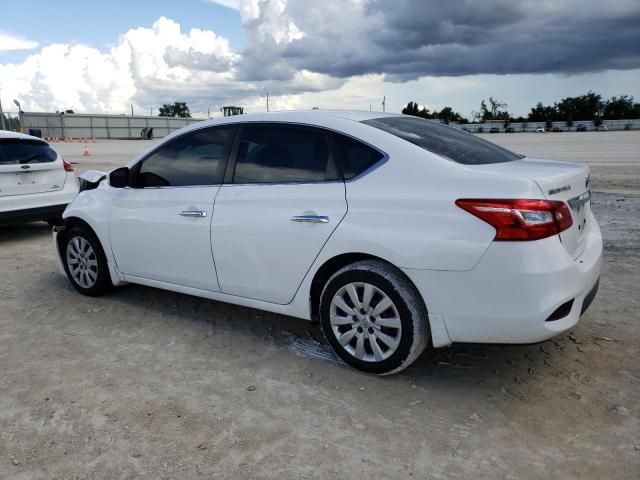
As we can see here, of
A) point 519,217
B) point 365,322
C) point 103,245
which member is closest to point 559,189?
point 519,217

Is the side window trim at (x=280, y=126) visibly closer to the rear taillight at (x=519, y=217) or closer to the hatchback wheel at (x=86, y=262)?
the rear taillight at (x=519, y=217)

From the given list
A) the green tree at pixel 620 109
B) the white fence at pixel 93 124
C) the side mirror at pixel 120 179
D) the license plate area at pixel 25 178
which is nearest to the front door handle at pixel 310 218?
the side mirror at pixel 120 179

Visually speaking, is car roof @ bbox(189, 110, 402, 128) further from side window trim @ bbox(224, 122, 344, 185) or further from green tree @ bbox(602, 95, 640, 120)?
green tree @ bbox(602, 95, 640, 120)

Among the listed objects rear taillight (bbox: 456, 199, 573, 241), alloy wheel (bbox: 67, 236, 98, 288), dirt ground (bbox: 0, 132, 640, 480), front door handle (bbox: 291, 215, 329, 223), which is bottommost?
dirt ground (bbox: 0, 132, 640, 480)

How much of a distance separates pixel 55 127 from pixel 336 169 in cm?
5643

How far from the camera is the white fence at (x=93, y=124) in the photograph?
51500 millimetres

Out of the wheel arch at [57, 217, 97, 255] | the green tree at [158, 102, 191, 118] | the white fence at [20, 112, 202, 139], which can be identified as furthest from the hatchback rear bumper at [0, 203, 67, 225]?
the green tree at [158, 102, 191, 118]

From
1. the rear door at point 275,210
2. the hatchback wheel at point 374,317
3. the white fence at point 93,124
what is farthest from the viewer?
the white fence at point 93,124

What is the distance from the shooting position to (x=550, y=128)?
81.9 metres

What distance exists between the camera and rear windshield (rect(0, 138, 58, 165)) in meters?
7.12

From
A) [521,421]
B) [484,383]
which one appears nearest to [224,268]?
[484,383]

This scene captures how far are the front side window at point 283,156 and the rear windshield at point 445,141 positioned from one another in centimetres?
39

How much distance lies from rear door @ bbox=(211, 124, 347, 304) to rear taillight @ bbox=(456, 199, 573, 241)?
0.85 metres

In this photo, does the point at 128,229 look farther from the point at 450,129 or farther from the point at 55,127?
the point at 55,127
